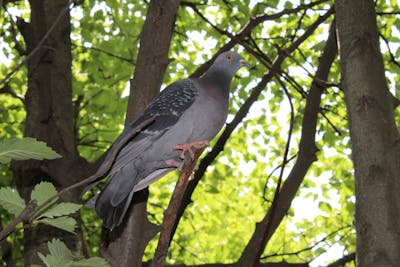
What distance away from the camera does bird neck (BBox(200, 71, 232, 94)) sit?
379 centimetres

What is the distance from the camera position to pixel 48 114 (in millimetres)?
5590

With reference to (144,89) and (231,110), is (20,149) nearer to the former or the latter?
(144,89)

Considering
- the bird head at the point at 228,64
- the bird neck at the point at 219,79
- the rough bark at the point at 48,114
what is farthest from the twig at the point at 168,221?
the rough bark at the point at 48,114

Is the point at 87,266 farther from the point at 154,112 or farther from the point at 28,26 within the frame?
the point at 28,26

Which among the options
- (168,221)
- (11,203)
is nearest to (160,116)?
(168,221)

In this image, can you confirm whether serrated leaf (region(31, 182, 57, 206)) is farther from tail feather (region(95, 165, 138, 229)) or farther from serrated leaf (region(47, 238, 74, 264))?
tail feather (region(95, 165, 138, 229))

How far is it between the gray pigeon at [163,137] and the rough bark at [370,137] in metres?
0.83

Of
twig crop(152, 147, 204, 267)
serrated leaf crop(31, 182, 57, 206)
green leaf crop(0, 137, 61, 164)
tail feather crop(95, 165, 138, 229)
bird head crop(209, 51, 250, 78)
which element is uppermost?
bird head crop(209, 51, 250, 78)

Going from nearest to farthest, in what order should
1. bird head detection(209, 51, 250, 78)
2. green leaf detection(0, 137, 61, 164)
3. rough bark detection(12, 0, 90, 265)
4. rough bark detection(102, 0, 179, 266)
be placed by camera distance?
green leaf detection(0, 137, 61, 164)
rough bark detection(102, 0, 179, 266)
bird head detection(209, 51, 250, 78)
rough bark detection(12, 0, 90, 265)

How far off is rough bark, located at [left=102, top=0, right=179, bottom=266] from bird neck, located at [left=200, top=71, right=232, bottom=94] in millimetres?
333

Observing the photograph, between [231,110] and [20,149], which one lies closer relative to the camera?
[20,149]

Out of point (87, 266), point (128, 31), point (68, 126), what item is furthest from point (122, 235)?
point (128, 31)

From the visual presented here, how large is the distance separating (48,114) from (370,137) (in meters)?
3.59

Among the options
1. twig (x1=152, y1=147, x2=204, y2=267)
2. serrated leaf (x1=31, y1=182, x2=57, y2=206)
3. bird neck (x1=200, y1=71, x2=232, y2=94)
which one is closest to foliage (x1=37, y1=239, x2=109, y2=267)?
serrated leaf (x1=31, y1=182, x2=57, y2=206)
